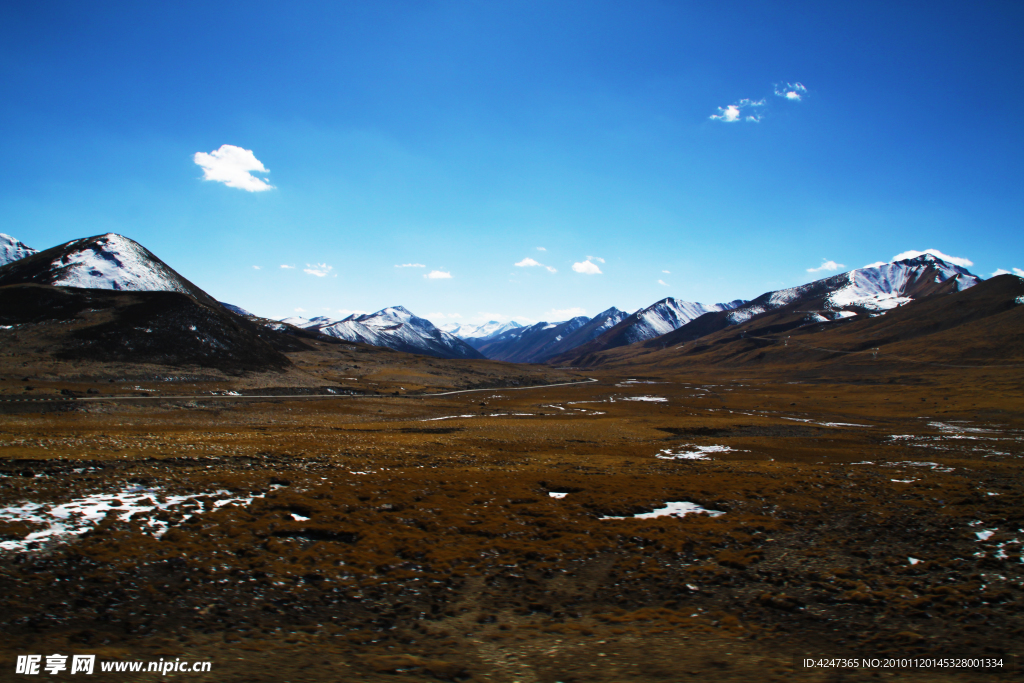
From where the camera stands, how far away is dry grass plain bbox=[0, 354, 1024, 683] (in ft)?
42.1

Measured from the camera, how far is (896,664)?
12672 millimetres

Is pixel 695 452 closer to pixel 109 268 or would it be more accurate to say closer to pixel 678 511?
pixel 678 511

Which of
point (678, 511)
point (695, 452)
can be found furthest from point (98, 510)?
point (695, 452)

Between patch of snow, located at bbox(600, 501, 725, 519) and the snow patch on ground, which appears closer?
the snow patch on ground

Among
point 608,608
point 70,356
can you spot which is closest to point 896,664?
point 608,608

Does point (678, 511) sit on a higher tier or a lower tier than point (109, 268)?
lower

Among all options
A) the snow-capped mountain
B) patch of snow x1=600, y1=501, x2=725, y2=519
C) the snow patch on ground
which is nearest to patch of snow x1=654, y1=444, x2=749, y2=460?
patch of snow x1=600, y1=501, x2=725, y2=519

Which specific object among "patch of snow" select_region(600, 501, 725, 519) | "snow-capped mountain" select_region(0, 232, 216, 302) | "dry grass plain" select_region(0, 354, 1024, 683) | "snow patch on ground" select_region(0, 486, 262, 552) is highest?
"snow-capped mountain" select_region(0, 232, 216, 302)

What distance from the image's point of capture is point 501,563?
18875 millimetres

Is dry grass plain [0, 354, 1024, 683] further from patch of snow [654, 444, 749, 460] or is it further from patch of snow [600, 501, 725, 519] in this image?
patch of snow [654, 444, 749, 460]

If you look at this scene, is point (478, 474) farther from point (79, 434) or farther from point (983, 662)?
point (79, 434)

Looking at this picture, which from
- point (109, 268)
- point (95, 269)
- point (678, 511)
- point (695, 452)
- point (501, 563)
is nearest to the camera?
point (501, 563)

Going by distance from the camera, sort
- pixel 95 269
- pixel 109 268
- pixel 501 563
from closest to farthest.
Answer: pixel 501 563, pixel 95 269, pixel 109 268

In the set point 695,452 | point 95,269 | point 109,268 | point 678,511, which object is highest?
point 109,268
